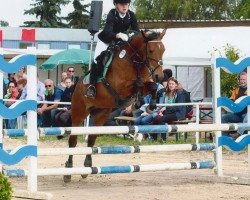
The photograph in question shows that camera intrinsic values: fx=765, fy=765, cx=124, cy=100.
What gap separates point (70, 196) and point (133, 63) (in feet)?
8.07

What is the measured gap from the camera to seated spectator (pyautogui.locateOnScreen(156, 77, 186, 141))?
16.7 m

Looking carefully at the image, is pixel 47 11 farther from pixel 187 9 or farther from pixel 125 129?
pixel 125 129

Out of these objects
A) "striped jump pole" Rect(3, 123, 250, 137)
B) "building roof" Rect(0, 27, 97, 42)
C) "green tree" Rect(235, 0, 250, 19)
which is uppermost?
"green tree" Rect(235, 0, 250, 19)

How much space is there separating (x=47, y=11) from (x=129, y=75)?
5400 centimetres

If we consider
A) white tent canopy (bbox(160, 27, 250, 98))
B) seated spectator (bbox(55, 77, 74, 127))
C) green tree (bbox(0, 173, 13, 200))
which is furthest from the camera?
white tent canopy (bbox(160, 27, 250, 98))

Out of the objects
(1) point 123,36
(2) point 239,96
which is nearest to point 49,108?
(2) point 239,96

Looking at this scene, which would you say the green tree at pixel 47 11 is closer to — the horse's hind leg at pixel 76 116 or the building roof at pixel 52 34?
the building roof at pixel 52 34

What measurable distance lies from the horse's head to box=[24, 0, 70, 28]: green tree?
5291 centimetres

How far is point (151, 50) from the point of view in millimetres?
9844

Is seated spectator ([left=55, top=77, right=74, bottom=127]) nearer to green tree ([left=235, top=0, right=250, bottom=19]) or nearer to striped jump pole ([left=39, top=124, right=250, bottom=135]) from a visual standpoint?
striped jump pole ([left=39, top=124, right=250, bottom=135])

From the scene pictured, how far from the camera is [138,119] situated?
17484 mm

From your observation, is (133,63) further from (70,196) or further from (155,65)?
(70,196)

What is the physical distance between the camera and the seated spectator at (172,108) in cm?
1669

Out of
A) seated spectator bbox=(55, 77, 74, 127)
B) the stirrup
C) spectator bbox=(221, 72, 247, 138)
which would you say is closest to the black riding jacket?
the stirrup
